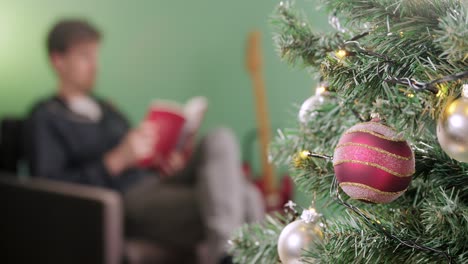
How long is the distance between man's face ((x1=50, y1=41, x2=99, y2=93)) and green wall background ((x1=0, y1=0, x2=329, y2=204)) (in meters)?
0.30

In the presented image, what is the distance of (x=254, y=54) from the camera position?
277 cm

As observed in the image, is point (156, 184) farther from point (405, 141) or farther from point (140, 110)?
point (405, 141)

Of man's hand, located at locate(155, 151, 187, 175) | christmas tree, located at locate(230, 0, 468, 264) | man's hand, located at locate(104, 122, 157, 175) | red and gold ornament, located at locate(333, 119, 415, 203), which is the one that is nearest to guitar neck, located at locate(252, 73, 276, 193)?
man's hand, located at locate(155, 151, 187, 175)

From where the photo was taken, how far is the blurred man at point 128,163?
5.52ft

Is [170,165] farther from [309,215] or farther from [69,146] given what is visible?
[309,215]

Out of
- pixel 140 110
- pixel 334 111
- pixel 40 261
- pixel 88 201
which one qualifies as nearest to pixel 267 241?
pixel 334 111

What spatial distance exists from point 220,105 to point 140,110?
41 cm

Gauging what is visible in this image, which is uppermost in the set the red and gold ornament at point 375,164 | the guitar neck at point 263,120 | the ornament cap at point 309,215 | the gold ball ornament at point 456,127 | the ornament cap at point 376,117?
the gold ball ornament at point 456,127

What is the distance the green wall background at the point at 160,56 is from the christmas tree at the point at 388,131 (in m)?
1.97

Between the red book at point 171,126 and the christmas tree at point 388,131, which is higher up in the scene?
the christmas tree at point 388,131

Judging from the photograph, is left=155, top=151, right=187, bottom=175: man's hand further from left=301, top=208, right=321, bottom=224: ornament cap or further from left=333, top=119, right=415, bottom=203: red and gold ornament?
left=333, top=119, right=415, bottom=203: red and gold ornament

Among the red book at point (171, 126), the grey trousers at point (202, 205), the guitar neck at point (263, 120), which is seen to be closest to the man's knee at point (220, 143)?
the grey trousers at point (202, 205)

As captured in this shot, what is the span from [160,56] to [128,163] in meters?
0.93

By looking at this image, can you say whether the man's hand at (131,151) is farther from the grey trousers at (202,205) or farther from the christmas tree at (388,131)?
the christmas tree at (388,131)
